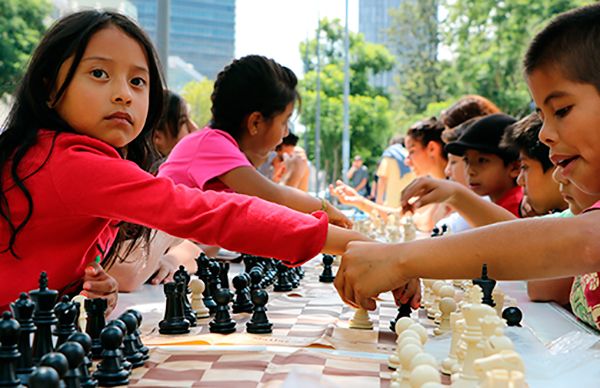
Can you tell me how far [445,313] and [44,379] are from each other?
0.89 m

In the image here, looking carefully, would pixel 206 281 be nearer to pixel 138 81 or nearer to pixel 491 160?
pixel 138 81

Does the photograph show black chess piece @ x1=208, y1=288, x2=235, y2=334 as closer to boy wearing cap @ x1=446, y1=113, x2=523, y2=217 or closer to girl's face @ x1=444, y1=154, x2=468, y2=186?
boy wearing cap @ x1=446, y1=113, x2=523, y2=217

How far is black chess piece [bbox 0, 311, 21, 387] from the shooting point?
897 millimetres

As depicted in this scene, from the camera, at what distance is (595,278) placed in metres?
1.57

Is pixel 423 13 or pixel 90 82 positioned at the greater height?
→ pixel 423 13

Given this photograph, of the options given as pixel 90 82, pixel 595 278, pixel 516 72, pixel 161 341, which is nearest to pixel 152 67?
pixel 90 82

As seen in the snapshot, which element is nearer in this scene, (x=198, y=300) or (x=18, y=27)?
(x=198, y=300)

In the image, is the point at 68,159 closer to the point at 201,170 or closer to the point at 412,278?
the point at 412,278

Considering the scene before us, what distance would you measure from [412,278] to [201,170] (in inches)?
56.9

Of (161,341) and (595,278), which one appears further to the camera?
(595,278)

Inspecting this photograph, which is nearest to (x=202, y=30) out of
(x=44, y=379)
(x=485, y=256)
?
(x=485, y=256)

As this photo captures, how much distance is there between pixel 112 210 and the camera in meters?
1.39

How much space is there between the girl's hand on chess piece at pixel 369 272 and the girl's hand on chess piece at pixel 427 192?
1054 mm

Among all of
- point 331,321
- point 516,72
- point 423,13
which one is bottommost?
point 331,321
